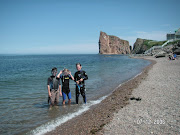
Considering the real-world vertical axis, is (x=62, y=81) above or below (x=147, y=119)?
above

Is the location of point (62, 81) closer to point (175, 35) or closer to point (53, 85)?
point (53, 85)

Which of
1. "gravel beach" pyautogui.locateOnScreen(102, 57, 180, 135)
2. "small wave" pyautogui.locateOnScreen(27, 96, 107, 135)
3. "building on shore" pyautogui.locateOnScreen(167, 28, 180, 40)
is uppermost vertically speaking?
"building on shore" pyautogui.locateOnScreen(167, 28, 180, 40)

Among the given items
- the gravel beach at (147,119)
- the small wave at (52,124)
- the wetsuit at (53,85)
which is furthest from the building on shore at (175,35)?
the small wave at (52,124)

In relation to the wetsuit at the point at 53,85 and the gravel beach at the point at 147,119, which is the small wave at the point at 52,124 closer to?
the wetsuit at the point at 53,85

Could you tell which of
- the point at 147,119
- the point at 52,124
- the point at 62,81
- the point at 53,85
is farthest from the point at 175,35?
the point at 52,124

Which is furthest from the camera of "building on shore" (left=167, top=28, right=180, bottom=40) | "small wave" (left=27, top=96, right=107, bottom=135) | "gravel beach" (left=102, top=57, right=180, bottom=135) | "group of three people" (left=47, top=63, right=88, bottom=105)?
"building on shore" (left=167, top=28, right=180, bottom=40)

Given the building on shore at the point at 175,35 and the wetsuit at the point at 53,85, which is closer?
the wetsuit at the point at 53,85

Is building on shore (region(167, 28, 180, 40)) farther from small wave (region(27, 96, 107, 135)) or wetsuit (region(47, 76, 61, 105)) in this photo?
small wave (region(27, 96, 107, 135))

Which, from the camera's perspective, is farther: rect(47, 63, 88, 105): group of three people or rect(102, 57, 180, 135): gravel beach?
rect(47, 63, 88, 105): group of three people

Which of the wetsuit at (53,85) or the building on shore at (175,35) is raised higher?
the building on shore at (175,35)

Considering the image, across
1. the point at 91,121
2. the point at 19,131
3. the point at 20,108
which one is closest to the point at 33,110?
the point at 20,108

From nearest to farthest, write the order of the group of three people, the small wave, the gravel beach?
1. the gravel beach
2. the small wave
3. the group of three people

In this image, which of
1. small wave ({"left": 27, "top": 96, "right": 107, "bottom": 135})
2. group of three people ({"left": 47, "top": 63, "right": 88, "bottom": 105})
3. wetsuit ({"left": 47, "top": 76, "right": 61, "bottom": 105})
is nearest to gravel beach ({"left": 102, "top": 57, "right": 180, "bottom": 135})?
small wave ({"left": 27, "top": 96, "right": 107, "bottom": 135})

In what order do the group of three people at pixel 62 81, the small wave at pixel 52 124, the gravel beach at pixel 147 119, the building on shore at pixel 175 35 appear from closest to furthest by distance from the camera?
the gravel beach at pixel 147 119 < the small wave at pixel 52 124 < the group of three people at pixel 62 81 < the building on shore at pixel 175 35
